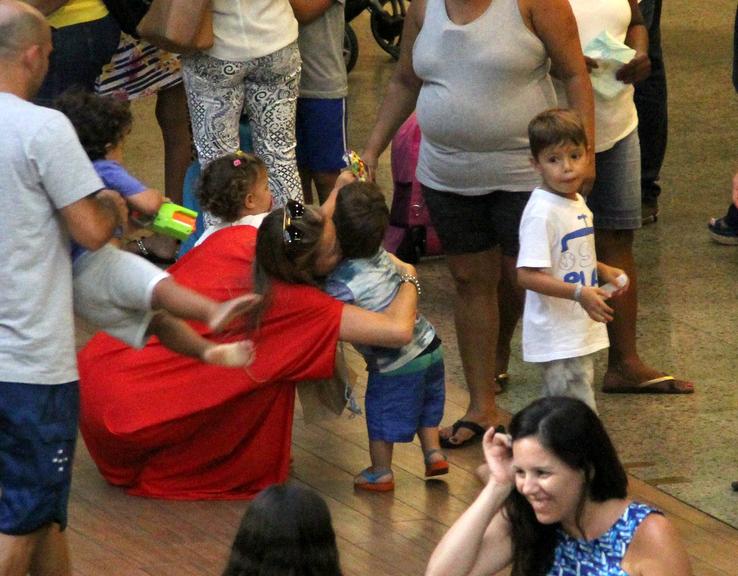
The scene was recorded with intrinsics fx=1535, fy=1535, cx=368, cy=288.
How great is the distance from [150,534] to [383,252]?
3.83 feet

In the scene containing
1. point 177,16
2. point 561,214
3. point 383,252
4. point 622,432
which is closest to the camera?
point 561,214

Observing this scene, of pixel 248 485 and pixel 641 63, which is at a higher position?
pixel 641 63

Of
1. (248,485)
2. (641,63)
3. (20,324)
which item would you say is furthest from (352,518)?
(641,63)

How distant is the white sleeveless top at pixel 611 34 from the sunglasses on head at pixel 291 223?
124 cm

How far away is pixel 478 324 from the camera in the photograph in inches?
210

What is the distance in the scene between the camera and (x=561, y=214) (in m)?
4.70

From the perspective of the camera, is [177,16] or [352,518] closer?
[352,518]

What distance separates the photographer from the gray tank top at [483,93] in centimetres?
495

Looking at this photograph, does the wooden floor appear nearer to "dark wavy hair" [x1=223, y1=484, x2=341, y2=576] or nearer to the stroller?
"dark wavy hair" [x1=223, y1=484, x2=341, y2=576]

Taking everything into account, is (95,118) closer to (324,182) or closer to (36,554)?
(36,554)

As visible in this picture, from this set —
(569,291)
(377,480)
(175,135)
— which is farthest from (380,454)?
(175,135)

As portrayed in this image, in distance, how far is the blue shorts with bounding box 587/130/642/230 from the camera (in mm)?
5629

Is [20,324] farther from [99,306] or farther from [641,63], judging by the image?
[641,63]

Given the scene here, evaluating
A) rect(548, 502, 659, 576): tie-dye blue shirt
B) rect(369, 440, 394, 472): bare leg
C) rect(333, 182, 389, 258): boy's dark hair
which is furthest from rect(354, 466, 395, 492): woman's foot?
rect(548, 502, 659, 576): tie-dye blue shirt
